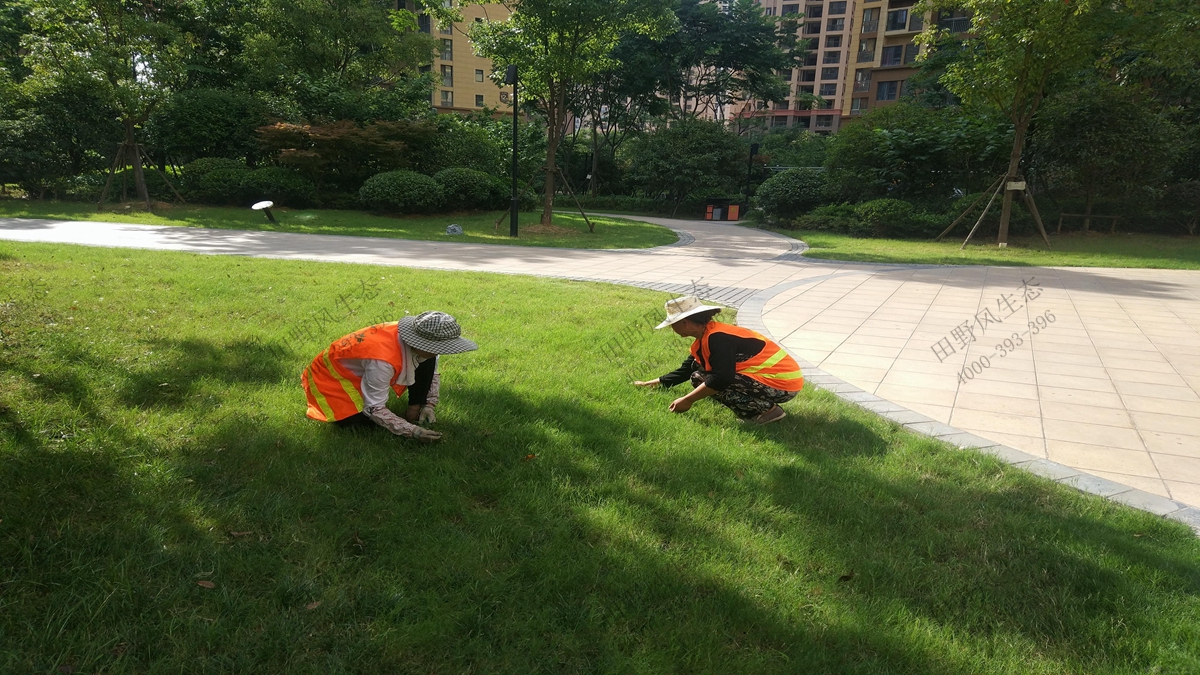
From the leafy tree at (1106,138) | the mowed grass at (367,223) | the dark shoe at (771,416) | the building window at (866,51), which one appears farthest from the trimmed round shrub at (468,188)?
the building window at (866,51)

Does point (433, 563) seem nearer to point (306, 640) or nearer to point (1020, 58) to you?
point (306, 640)

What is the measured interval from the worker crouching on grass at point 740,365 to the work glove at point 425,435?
1408 mm

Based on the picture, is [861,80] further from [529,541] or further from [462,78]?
[529,541]

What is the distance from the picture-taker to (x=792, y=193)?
68.0 feet

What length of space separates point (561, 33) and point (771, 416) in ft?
44.5

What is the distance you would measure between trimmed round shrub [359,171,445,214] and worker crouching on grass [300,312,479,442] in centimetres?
1533

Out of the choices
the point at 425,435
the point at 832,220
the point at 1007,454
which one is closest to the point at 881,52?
the point at 832,220

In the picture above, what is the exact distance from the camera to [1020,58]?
1346 cm

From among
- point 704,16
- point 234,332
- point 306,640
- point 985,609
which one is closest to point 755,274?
point 234,332

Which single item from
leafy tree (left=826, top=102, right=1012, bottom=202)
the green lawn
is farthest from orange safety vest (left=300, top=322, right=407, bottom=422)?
leafy tree (left=826, top=102, right=1012, bottom=202)

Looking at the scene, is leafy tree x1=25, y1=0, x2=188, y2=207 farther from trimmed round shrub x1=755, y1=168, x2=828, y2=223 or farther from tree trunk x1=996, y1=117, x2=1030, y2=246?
tree trunk x1=996, y1=117, x2=1030, y2=246

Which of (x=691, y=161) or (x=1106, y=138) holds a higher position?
(x=1106, y=138)

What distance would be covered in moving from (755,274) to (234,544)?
31.5ft

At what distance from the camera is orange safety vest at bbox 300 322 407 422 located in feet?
10.2
